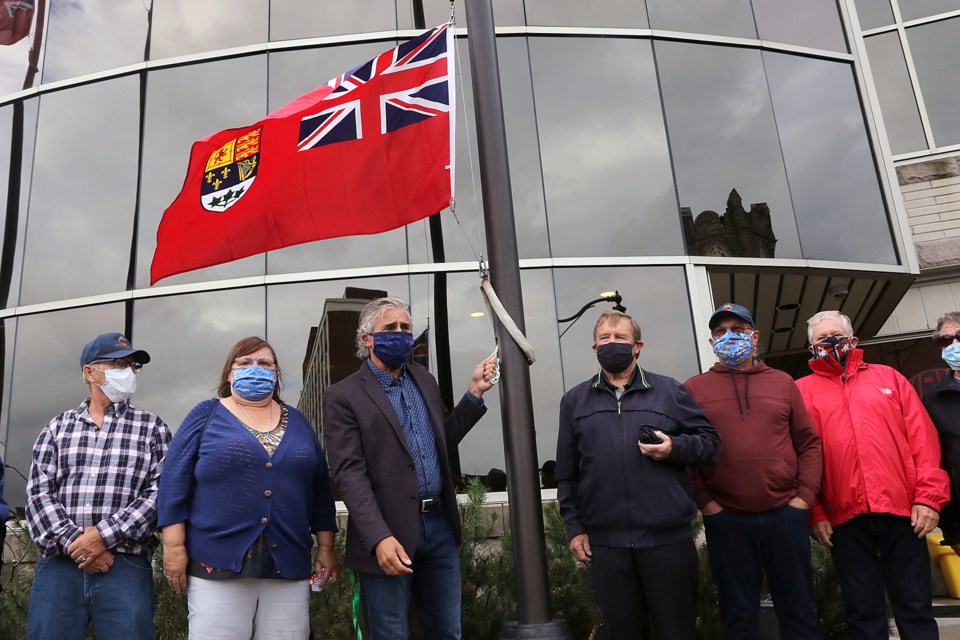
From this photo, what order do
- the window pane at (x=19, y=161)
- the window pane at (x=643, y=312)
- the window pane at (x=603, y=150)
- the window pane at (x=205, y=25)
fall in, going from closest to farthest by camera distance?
1. the window pane at (x=643, y=312)
2. the window pane at (x=603, y=150)
3. the window pane at (x=19, y=161)
4. the window pane at (x=205, y=25)

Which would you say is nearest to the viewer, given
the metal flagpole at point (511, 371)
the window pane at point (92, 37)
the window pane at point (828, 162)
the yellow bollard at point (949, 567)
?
the metal flagpole at point (511, 371)

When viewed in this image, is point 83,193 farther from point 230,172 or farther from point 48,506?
point 48,506

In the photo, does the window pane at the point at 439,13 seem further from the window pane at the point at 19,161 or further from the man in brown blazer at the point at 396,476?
the man in brown blazer at the point at 396,476

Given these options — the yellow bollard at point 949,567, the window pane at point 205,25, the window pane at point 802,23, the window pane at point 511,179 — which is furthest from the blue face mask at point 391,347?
the window pane at point 802,23

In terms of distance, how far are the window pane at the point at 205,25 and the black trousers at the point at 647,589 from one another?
777cm

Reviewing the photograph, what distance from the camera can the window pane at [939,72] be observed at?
10211 millimetres

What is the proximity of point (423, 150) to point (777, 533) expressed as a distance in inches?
108

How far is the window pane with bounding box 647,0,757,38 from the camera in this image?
9.19m

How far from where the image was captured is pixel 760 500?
3771 mm

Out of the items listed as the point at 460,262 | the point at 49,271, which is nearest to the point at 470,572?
the point at 460,262

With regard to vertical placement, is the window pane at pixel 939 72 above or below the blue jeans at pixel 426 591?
above

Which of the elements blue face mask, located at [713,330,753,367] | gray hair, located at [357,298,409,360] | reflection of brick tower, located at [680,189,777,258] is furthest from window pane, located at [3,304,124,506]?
blue face mask, located at [713,330,753,367]

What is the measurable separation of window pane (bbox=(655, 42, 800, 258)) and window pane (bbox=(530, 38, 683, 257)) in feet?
0.67

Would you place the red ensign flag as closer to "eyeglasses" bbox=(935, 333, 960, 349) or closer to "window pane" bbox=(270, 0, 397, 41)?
"eyeglasses" bbox=(935, 333, 960, 349)
